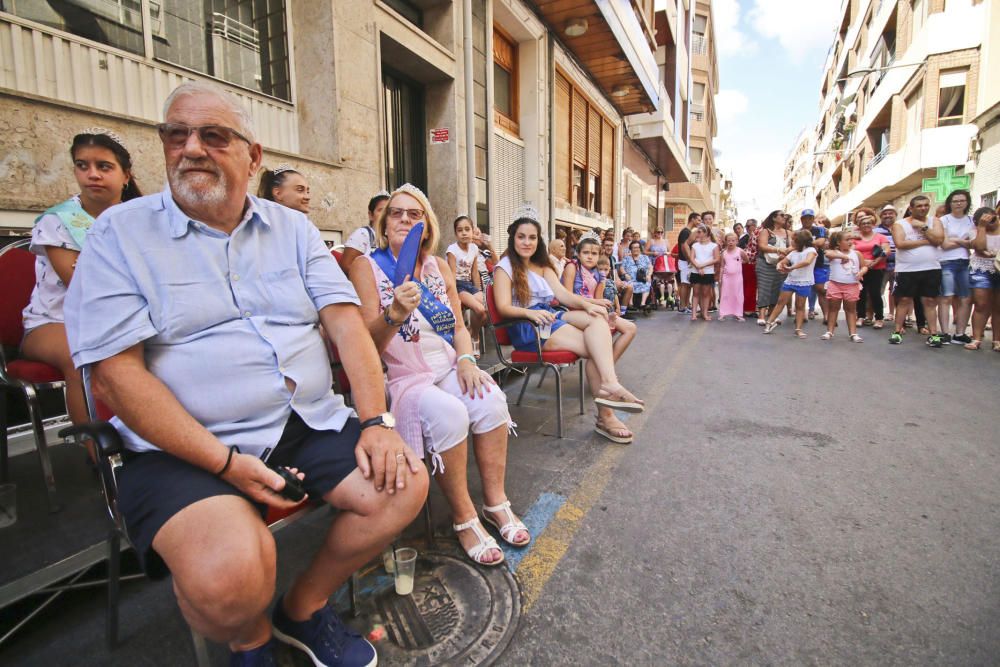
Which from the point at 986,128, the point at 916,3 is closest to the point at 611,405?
the point at 986,128

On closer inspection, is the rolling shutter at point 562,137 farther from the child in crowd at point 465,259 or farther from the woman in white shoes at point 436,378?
the woman in white shoes at point 436,378

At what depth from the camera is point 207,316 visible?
1.51m

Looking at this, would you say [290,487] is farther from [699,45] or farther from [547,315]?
[699,45]

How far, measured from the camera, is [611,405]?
3375 mm

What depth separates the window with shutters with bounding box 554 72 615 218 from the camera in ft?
40.1

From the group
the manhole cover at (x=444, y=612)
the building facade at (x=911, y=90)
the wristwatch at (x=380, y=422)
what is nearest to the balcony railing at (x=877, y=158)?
the building facade at (x=911, y=90)

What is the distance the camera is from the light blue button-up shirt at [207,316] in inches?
55.2

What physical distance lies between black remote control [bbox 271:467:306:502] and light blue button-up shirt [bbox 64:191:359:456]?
0.12 metres

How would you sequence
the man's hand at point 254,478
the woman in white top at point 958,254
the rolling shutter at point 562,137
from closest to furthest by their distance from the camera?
the man's hand at point 254,478, the woman in white top at point 958,254, the rolling shutter at point 562,137

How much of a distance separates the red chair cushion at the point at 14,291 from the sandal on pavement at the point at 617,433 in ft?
11.2

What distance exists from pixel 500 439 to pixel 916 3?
95.9ft

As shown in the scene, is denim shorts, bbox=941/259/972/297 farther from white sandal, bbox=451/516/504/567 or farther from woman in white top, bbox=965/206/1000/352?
white sandal, bbox=451/516/504/567

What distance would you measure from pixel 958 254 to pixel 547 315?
6.20m

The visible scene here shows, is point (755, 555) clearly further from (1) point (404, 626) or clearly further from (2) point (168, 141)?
(2) point (168, 141)
